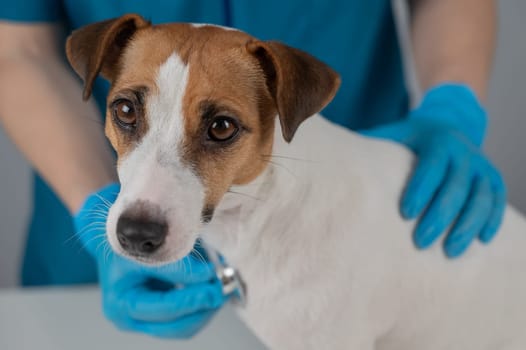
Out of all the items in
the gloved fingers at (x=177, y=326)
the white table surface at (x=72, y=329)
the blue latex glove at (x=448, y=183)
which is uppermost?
the blue latex glove at (x=448, y=183)

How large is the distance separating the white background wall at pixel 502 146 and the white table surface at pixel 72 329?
89cm

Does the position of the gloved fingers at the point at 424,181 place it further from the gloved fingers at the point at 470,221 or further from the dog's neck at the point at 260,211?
the dog's neck at the point at 260,211

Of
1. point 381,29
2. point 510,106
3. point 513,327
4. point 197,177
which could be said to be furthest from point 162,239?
point 510,106

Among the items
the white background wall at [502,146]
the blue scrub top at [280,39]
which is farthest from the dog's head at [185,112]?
the white background wall at [502,146]

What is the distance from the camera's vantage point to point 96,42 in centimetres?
102

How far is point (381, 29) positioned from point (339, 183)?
69 cm

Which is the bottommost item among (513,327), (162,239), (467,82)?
(513,327)

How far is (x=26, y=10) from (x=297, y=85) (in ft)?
2.64

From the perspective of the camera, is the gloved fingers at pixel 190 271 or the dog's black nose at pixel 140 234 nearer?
the dog's black nose at pixel 140 234

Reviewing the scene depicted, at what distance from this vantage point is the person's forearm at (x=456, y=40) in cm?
168

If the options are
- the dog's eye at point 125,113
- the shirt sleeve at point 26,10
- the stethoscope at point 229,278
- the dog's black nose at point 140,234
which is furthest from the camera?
the shirt sleeve at point 26,10

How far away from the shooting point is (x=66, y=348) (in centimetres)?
149

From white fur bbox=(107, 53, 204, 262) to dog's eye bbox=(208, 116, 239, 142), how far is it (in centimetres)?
6

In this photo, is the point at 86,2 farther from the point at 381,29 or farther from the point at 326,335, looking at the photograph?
the point at 326,335
